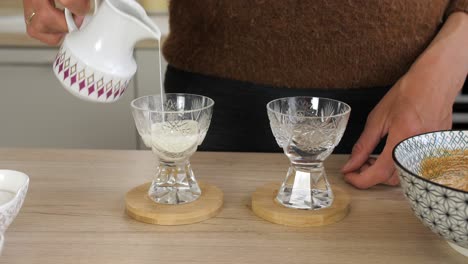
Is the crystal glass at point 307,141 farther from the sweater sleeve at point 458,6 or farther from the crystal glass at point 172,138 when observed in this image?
the sweater sleeve at point 458,6

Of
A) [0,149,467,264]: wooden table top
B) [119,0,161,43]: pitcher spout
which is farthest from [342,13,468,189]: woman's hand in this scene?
[119,0,161,43]: pitcher spout

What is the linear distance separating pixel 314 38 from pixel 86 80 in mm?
409

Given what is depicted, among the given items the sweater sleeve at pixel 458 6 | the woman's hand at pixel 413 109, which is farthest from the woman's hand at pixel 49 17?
the sweater sleeve at pixel 458 6

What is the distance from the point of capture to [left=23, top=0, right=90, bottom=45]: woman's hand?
2.53ft

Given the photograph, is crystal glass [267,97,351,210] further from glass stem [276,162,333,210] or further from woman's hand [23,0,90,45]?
woman's hand [23,0,90,45]

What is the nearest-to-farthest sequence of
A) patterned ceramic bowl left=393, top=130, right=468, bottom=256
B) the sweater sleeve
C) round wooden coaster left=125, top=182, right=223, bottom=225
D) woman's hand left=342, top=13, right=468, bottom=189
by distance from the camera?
1. patterned ceramic bowl left=393, top=130, right=468, bottom=256
2. round wooden coaster left=125, top=182, right=223, bottom=225
3. woman's hand left=342, top=13, right=468, bottom=189
4. the sweater sleeve

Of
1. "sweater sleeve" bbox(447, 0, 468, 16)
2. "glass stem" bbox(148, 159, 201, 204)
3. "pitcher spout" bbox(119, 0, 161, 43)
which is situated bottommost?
"glass stem" bbox(148, 159, 201, 204)

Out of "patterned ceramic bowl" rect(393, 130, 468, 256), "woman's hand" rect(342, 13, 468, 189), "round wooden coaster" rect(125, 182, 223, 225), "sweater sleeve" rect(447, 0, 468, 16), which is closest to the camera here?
"patterned ceramic bowl" rect(393, 130, 468, 256)

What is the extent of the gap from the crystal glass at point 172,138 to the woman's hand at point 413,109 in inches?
8.0

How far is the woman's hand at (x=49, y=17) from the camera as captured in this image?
77cm

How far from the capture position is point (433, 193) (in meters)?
0.59

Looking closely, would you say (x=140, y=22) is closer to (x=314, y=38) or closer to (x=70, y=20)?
(x=70, y=20)

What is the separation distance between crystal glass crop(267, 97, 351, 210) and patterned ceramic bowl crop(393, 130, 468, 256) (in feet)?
0.28

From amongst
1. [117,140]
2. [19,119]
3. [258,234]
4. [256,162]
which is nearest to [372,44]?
[256,162]
